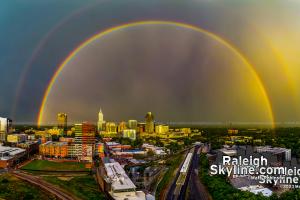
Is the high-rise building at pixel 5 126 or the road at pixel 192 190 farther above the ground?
the high-rise building at pixel 5 126

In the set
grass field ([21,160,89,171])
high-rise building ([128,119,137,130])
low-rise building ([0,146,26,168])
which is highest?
high-rise building ([128,119,137,130])

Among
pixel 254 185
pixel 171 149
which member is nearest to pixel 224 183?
pixel 254 185

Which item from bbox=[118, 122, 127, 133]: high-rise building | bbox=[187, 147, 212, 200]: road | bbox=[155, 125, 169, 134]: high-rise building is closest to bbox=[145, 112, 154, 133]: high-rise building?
bbox=[155, 125, 169, 134]: high-rise building

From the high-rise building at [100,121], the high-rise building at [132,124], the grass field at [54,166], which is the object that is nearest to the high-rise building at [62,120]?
the high-rise building at [100,121]

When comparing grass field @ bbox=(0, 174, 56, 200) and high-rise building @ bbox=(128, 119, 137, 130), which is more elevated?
high-rise building @ bbox=(128, 119, 137, 130)

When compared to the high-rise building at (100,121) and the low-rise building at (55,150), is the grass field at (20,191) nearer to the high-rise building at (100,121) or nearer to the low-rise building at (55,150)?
the low-rise building at (55,150)

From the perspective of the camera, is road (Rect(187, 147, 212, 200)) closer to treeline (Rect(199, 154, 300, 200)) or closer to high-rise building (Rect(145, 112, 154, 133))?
treeline (Rect(199, 154, 300, 200))
